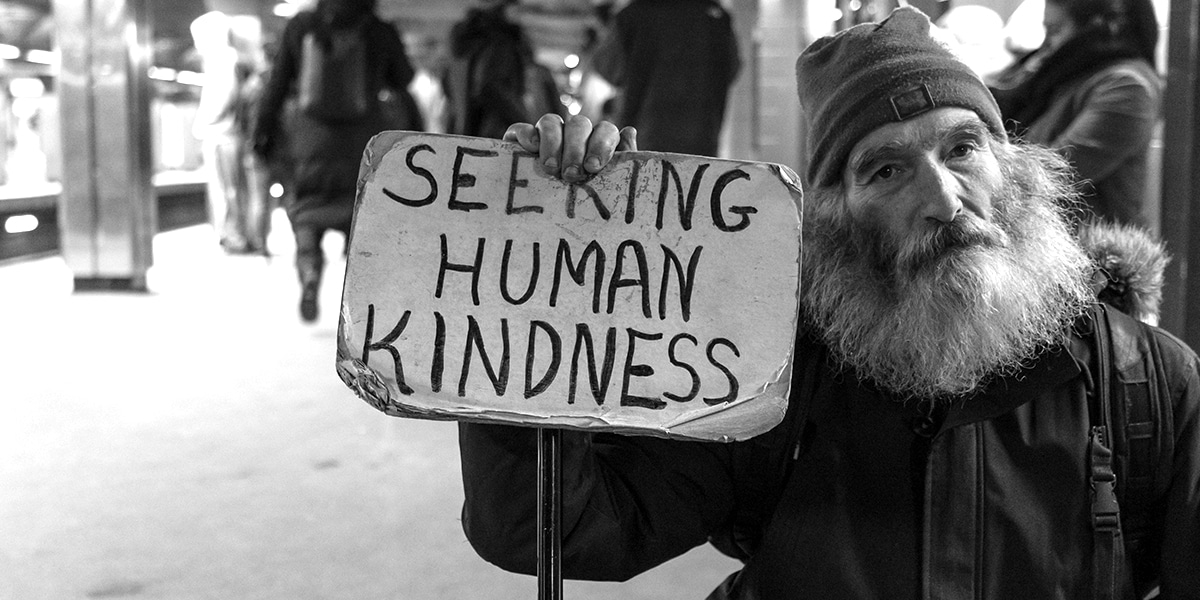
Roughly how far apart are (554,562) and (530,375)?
233mm

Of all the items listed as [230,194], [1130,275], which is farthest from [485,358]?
[230,194]

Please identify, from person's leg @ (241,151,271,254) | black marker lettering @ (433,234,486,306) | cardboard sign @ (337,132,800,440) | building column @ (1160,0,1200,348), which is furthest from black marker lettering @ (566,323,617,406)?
person's leg @ (241,151,271,254)

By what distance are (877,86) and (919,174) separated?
0.39 feet

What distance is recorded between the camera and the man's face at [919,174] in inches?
57.3

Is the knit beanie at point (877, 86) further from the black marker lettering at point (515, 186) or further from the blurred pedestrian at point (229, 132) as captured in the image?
the blurred pedestrian at point (229, 132)

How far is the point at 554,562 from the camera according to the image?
129 centimetres

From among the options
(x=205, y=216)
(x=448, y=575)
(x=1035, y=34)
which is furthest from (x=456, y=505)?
(x=205, y=216)

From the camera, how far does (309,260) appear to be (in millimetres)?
5895

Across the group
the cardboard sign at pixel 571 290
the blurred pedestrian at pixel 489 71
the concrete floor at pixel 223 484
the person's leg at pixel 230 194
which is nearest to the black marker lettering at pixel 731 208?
the cardboard sign at pixel 571 290

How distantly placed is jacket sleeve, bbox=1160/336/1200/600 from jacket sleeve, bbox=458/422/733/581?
0.48 m

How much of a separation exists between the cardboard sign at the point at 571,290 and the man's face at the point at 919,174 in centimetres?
28

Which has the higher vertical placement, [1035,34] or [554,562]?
[1035,34]

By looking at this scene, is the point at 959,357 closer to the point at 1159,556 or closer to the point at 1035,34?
the point at 1159,556

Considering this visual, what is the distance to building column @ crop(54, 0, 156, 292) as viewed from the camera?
7938 mm
